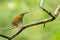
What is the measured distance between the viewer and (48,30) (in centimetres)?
151

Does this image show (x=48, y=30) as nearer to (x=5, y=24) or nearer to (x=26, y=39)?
(x=26, y=39)

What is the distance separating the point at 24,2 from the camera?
1874 millimetres

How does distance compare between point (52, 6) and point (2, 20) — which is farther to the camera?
point (2, 20)

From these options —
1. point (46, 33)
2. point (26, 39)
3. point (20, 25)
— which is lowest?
point (26, 39)

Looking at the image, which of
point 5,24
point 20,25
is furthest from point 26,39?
point 20,25

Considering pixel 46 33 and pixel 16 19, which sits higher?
pixel 16 19

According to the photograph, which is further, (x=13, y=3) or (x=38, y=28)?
(x=13, y=3)

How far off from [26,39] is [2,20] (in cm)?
28

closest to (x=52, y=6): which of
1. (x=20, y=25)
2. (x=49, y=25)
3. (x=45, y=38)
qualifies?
(x=49, y=25)

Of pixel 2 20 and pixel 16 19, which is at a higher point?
pixel 16 19

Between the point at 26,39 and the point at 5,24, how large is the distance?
191 millimetres

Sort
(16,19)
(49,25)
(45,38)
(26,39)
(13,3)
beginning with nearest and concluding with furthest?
1. (16,19)
2. (45,38)
3. (49,25)
4. (26,39)
5. (13,3)

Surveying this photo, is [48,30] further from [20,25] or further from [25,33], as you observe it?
[20,25]

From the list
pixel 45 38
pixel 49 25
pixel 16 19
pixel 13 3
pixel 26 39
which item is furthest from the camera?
pixel 13 3
